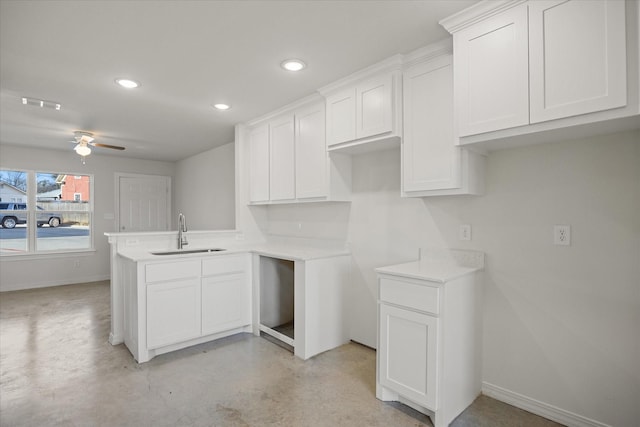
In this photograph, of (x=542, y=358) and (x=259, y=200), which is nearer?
(x=542, y=358)

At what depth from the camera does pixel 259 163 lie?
3982mm

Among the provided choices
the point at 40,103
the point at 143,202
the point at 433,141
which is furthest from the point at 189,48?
the point at 143,202

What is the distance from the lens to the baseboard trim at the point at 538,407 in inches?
76.0

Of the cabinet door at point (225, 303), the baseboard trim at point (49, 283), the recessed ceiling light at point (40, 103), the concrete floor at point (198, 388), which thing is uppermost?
the recessed ceiling light at point (40, 103)

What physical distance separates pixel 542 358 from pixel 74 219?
286 inches

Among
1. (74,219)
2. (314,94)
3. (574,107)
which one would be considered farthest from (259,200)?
(74,219)

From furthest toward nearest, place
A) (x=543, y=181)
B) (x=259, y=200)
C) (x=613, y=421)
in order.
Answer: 1. (x=259, y=200)
2. (x=543, y=181)
3. (x=613, y=421)

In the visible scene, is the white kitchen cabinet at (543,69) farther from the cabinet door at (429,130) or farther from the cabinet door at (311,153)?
the cabinet door at (311,153)

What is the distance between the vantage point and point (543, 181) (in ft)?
6.80

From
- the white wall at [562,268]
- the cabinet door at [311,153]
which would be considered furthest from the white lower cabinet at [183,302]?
the white wall at [562,268]

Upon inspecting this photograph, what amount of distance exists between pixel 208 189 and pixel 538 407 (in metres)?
5.41

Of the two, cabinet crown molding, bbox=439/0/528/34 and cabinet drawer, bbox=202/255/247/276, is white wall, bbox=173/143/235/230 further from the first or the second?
cabinet crown molding, bbox=439/0/528/34

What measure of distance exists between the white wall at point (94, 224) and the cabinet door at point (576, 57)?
6950mm

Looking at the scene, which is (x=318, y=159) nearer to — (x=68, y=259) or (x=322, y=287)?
(x=322, y=287)
